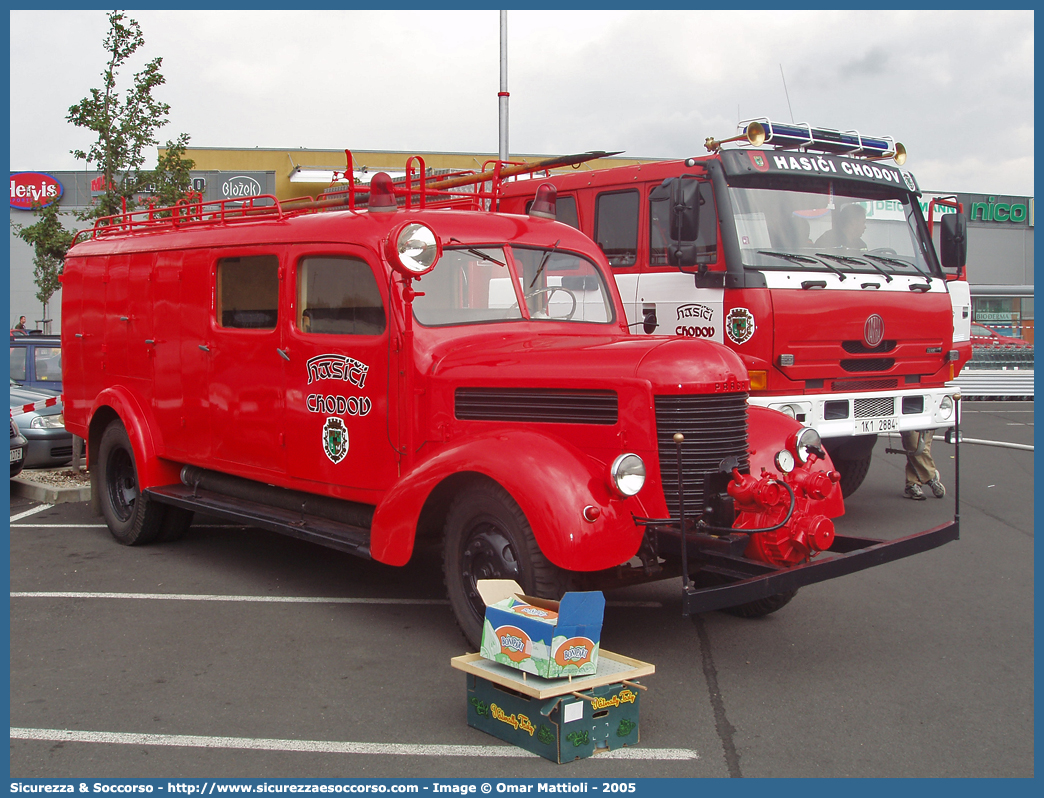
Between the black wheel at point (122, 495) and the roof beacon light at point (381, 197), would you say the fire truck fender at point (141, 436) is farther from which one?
the roof beacon light at point (381, 197)

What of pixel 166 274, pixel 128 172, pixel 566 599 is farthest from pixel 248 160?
pixel 566 599

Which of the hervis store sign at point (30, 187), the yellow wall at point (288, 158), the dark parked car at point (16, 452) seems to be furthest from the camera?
the hervis store sign at point (30, 187)

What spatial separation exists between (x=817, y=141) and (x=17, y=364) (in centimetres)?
1194

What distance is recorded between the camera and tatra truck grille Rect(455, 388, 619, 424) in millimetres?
4941

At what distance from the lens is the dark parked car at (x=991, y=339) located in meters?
26.5

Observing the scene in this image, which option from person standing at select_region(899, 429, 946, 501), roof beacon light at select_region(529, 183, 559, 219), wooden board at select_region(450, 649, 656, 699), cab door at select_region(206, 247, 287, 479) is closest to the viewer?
wooden board at select_region(450, 649, 656, 699)

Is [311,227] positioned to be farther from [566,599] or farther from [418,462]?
[566,599]

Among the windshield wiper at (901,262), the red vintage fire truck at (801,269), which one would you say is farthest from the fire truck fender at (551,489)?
the windshield wiper at (901,262)

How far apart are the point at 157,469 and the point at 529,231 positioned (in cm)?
364

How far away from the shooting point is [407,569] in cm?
730

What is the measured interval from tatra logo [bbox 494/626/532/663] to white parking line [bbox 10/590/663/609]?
218 cm

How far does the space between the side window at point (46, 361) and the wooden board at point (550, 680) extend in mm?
12354

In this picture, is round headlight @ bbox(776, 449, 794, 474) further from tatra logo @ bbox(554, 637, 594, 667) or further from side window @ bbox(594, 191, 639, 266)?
side window @ bbox(594, 191, 639, 266)

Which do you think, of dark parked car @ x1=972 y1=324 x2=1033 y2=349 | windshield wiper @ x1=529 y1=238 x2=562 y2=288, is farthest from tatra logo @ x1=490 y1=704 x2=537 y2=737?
dark parked car @ x1=972 y1=324 x2=1033 y2=349
